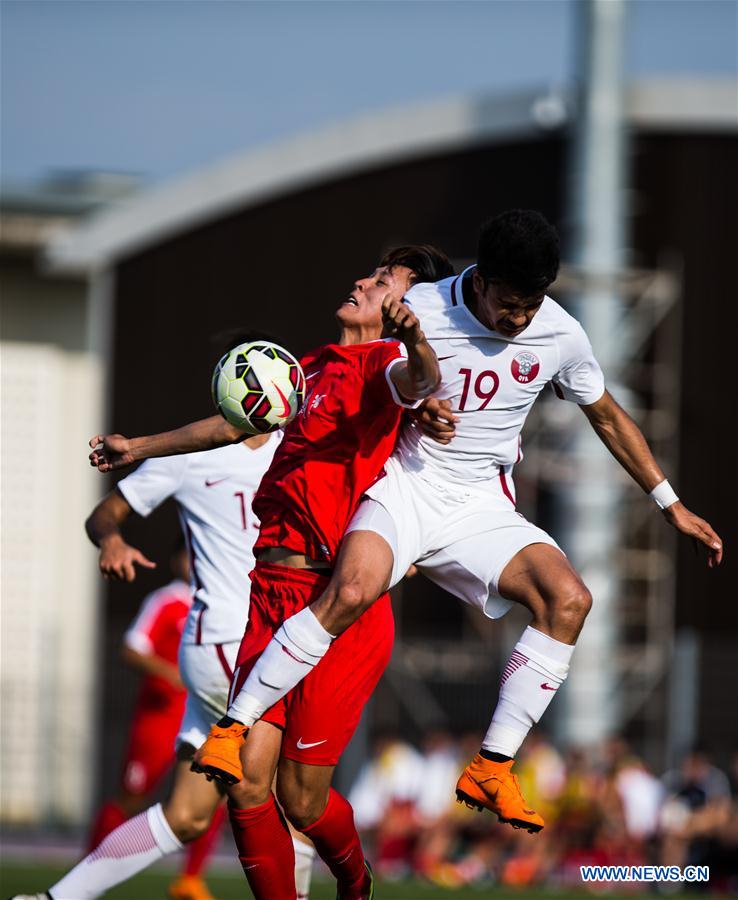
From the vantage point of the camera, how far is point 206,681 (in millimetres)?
7742

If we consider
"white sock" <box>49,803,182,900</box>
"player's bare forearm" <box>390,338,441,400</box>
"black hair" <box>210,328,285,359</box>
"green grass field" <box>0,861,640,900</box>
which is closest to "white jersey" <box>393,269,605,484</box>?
"player's bare forearm" <box>390,338,441,400</box>

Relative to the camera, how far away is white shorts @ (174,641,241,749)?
25.4 ft

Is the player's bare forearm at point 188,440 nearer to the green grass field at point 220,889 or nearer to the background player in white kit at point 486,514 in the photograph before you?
the background player in white kit at point 486,514

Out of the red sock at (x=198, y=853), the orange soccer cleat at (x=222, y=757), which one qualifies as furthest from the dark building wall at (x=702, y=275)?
the orange soccer cleat at (x=222, y=757)

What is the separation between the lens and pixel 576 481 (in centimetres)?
2088

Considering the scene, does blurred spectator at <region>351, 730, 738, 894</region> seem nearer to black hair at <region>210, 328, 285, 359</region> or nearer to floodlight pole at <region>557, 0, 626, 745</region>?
floodlight pole at <region>557, 0, 626, 745</region>

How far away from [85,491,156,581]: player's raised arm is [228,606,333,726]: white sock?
3.12ft

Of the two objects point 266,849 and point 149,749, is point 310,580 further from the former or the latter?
point 149,749

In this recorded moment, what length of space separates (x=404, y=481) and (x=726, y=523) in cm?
1767

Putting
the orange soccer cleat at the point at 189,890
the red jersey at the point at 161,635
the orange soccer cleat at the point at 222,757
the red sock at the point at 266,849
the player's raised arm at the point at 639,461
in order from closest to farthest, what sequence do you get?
the orange soccer cleat at the point at 222,757 → the red sock at the point at 266,849 → the player's raised arm at the point at 639,461 → the orange soccer cleat at the point at 189,890 → the red jersey at the point at 161,635

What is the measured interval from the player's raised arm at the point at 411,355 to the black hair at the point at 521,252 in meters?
0.39

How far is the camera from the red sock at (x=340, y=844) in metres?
6.76

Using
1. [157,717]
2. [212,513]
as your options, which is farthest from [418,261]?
[157,717]

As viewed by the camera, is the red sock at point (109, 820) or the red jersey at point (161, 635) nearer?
the red sock at point (109, 820)
